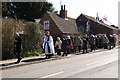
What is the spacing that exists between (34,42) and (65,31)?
60.0 ft

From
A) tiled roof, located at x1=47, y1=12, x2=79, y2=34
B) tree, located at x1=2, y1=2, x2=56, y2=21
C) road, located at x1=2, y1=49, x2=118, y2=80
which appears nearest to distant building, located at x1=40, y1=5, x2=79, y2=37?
tiled roof, located at x1=47, y1=12, x2=79, y2=34

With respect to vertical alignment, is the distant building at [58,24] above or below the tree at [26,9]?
below

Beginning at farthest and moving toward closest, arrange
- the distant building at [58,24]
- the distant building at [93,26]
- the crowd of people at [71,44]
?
1. the distant building at [93,26]
2. the distant building at [58,24]
3. the crowd of people at [71,44]

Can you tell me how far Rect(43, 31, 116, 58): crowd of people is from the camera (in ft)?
56.3

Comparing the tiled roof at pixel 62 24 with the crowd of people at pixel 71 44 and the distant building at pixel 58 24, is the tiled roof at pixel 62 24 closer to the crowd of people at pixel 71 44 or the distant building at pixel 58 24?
the distant building at pixel 58 24

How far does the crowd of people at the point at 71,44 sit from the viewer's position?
17.2 m

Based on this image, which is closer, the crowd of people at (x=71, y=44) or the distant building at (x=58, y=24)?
the crowd of people at (x=71, y=44)

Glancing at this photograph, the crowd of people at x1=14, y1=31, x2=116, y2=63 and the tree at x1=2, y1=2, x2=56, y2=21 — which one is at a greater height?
the tree at x1=2, y1=2, x2=56, y2=21

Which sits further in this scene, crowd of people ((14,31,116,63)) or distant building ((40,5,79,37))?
distant building ((40,5,79,37))

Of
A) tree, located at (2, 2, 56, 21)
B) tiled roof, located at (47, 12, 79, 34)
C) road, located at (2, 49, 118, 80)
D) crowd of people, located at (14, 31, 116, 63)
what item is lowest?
road, located at (2, 49, 118, 80)

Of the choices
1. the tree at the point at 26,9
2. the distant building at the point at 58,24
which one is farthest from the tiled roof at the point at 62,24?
the tree at the point at 26,9

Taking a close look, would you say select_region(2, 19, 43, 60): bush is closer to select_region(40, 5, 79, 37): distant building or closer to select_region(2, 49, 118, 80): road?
select_region(2, 49, 118, 80): road

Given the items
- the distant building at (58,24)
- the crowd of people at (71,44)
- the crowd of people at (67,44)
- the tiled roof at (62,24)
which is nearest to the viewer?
the crowd of people at (67,44)

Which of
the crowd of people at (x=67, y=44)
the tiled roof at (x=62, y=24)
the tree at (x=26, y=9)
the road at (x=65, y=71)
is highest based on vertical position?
the tree at (x=26, y=9)
